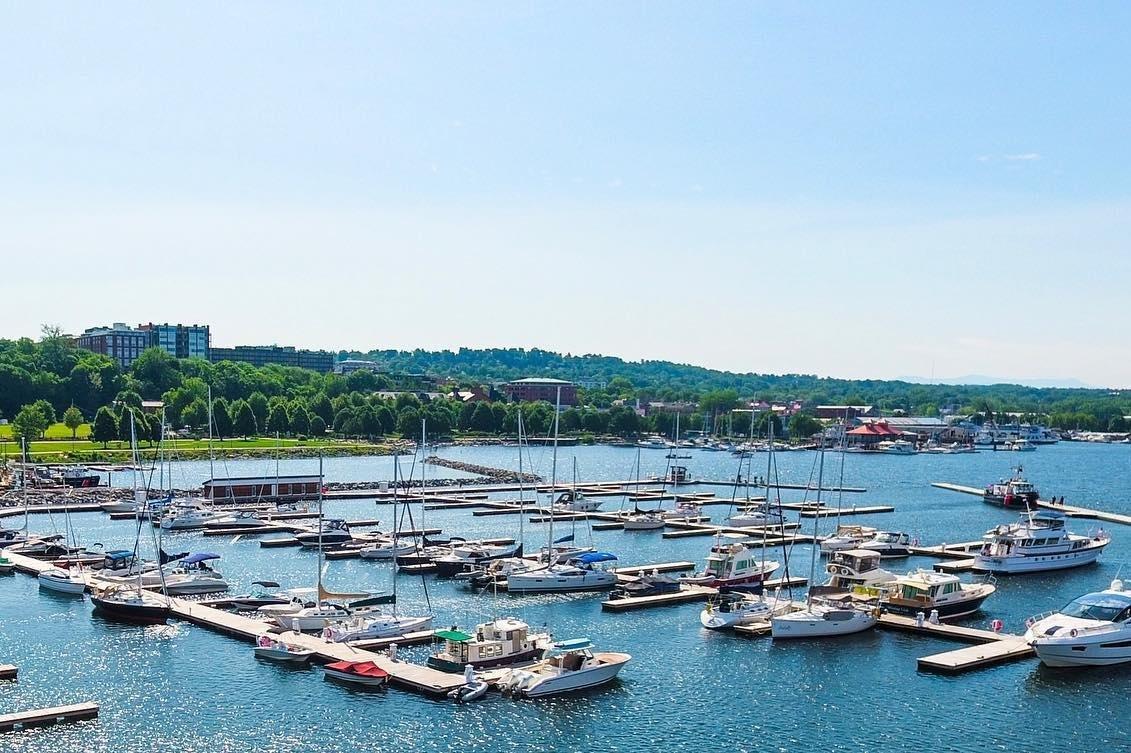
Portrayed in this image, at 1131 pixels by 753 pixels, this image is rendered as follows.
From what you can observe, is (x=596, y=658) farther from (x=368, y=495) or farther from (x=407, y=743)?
(x=368, y=495)

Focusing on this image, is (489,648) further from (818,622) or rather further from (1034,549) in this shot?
(1034,549)

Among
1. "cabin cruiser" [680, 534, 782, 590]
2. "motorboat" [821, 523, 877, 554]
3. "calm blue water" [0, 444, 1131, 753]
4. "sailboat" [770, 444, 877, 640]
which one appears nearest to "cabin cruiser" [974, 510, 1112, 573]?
"calm blue water" [0, 444, 1131, 753]

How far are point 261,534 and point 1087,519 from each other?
211ft

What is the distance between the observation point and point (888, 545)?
73438mm

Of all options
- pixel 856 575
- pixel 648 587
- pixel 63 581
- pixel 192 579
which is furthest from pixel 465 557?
pixel 856 575

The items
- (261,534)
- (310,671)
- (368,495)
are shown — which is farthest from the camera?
(368,495)

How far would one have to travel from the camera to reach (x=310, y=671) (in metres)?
42.9

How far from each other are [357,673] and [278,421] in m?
141

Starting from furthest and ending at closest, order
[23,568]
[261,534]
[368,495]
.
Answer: [368,495] → [261,534] → [23,568]

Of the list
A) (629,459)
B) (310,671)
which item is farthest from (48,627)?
(629,459)

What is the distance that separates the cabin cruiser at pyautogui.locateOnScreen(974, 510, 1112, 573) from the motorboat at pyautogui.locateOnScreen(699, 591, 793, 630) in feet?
62.3

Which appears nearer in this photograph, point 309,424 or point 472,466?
point 472,466

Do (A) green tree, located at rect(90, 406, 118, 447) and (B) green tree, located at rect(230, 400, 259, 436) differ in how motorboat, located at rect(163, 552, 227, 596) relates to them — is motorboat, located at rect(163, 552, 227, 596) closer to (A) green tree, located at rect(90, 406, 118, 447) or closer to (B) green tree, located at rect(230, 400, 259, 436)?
(A) green tree, located at rect(90, 406, 118, 447)

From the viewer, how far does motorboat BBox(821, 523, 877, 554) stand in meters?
72.3
